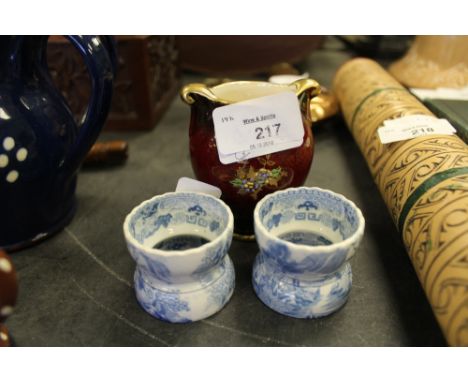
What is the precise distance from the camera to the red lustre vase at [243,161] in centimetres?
67

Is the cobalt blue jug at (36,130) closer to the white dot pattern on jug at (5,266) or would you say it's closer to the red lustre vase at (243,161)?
the red lustre vase at (243,161)

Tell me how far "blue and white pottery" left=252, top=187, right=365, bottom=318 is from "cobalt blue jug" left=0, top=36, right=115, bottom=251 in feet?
1.01

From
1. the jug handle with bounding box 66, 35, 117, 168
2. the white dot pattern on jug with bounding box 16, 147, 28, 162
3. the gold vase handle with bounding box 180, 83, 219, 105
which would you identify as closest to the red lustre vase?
the gold vase handle with bounding box 180, 83, 219, 105

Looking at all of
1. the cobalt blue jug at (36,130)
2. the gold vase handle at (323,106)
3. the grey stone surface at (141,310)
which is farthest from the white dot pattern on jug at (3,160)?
the gold vase handle at (323,106)

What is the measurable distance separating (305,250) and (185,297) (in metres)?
0.17

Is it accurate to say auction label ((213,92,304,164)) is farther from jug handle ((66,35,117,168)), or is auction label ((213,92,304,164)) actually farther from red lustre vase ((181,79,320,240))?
jug handle ((66,35,117,168))

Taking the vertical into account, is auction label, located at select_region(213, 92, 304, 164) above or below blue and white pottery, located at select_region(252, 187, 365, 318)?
above

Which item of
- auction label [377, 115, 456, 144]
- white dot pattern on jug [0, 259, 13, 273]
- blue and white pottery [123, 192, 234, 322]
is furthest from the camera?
auction label [377, 115, 456, 144]

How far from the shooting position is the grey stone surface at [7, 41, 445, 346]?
0.60m

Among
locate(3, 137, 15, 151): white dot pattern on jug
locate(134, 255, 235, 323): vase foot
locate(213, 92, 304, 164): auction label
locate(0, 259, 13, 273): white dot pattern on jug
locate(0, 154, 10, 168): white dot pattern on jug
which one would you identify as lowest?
locate(134, 255, 235, 323): vase foot

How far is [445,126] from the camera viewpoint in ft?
2.62

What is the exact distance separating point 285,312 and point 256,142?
0.25 m

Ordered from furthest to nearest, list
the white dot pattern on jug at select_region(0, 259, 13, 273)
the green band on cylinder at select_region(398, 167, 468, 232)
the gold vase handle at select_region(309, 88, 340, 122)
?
the gold vase handle at select_region(309, 88, 340, 122)
the green band on cylinder at select_region(398, 167, 468, 232)
the white dot pattern on jug at select_region(0, 259, 13, 273)

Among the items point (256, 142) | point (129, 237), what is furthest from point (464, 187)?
point (129, 237)
